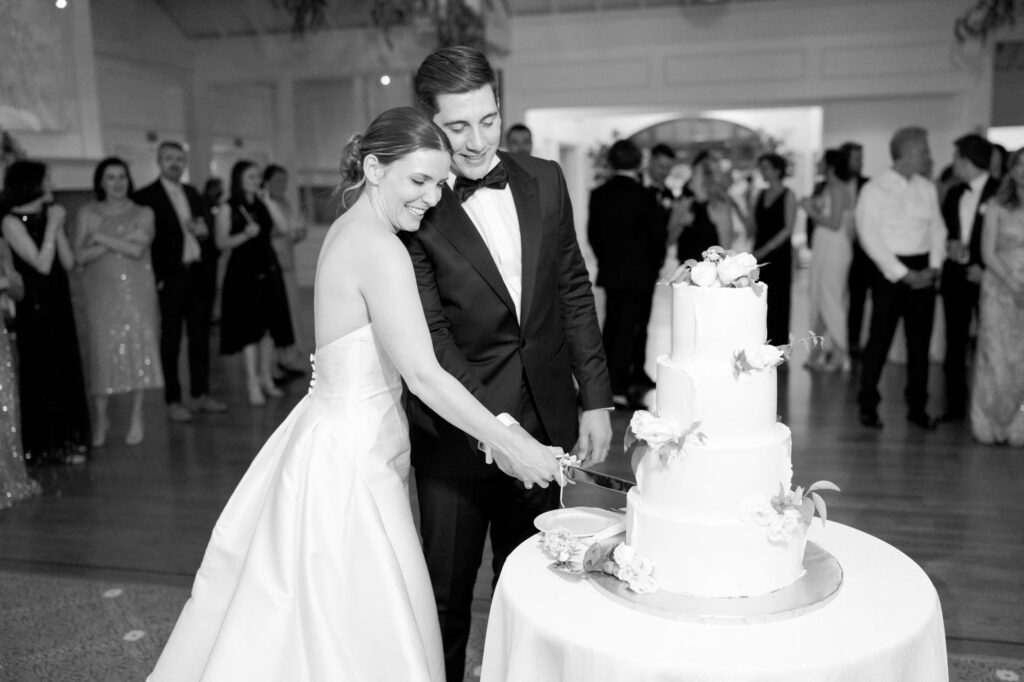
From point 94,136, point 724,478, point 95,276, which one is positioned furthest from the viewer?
point 94,136

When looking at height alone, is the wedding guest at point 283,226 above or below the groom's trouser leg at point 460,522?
above

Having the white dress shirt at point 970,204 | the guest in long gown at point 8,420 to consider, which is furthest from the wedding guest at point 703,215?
the guest in long gown at point 8,420

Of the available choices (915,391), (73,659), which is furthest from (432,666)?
(915,391)

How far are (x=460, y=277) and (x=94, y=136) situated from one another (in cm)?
555

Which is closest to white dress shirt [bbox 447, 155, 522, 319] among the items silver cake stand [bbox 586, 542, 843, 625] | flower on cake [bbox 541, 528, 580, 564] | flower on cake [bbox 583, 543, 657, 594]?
flower on cake [bbox 541, 528, 580, 564]

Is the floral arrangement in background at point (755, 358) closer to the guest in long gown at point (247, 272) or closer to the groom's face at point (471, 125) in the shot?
the groom's face at point (471, 125)

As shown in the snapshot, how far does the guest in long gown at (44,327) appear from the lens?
4828 millimetres

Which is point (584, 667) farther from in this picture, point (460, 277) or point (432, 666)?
point (460, 277)

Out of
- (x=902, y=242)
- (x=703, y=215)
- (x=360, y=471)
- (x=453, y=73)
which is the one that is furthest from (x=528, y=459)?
(x=703, y=215)

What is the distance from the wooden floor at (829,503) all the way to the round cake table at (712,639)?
4.96 ft

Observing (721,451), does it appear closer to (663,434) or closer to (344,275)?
(663,434)

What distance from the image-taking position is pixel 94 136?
669 cm

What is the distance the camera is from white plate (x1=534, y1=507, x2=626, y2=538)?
1904 millimetres

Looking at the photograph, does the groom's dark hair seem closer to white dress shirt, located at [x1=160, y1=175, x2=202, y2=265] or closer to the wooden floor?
the wooden floor
